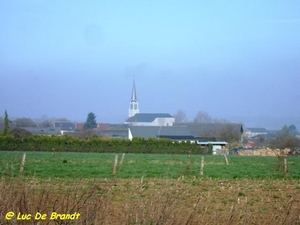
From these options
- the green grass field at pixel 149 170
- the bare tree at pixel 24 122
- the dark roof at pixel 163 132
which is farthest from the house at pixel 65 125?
the green grass field at pixel 149 170

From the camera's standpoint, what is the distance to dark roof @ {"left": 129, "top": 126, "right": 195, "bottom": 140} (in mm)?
95062

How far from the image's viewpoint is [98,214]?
592cm

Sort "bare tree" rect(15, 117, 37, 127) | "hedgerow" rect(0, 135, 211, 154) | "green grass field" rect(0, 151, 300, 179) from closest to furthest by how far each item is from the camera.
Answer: "green grass field" rect(0, 151, 300, 179), "hedgerow" rect(0, 135, 211, 154), "bare tree" rect(15, 117, 37, 127)

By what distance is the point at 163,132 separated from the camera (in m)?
97.1

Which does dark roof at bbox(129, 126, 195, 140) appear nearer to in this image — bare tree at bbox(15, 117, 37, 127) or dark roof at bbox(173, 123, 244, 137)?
dark roof at bbox(173, 123, 244, 137)

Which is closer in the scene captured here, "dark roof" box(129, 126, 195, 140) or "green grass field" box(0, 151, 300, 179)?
"green grass field" box(0, 151, 300, 179)

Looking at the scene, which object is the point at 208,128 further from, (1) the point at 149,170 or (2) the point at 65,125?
(1) the point at 149,170

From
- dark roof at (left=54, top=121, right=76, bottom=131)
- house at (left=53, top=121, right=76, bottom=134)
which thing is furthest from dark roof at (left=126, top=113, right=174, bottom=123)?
dark roof at (left=54, top=121, right=76, bottom=131)

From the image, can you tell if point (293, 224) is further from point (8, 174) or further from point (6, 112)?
point (6, 112)

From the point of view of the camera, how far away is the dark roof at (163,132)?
95.1 meters

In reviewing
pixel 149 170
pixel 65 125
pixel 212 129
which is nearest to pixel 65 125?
pixel 65 125

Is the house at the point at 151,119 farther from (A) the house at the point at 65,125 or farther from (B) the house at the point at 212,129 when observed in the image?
(B) the house at the point at 212,129

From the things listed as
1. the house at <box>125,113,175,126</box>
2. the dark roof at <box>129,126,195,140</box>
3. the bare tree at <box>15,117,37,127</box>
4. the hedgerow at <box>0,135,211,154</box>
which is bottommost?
the hedgerow at <box>0,135,211,154</box>

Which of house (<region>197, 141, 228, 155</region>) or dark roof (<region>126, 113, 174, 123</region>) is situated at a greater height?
dark roof (<region>126, 113, 174, 123</region>)
